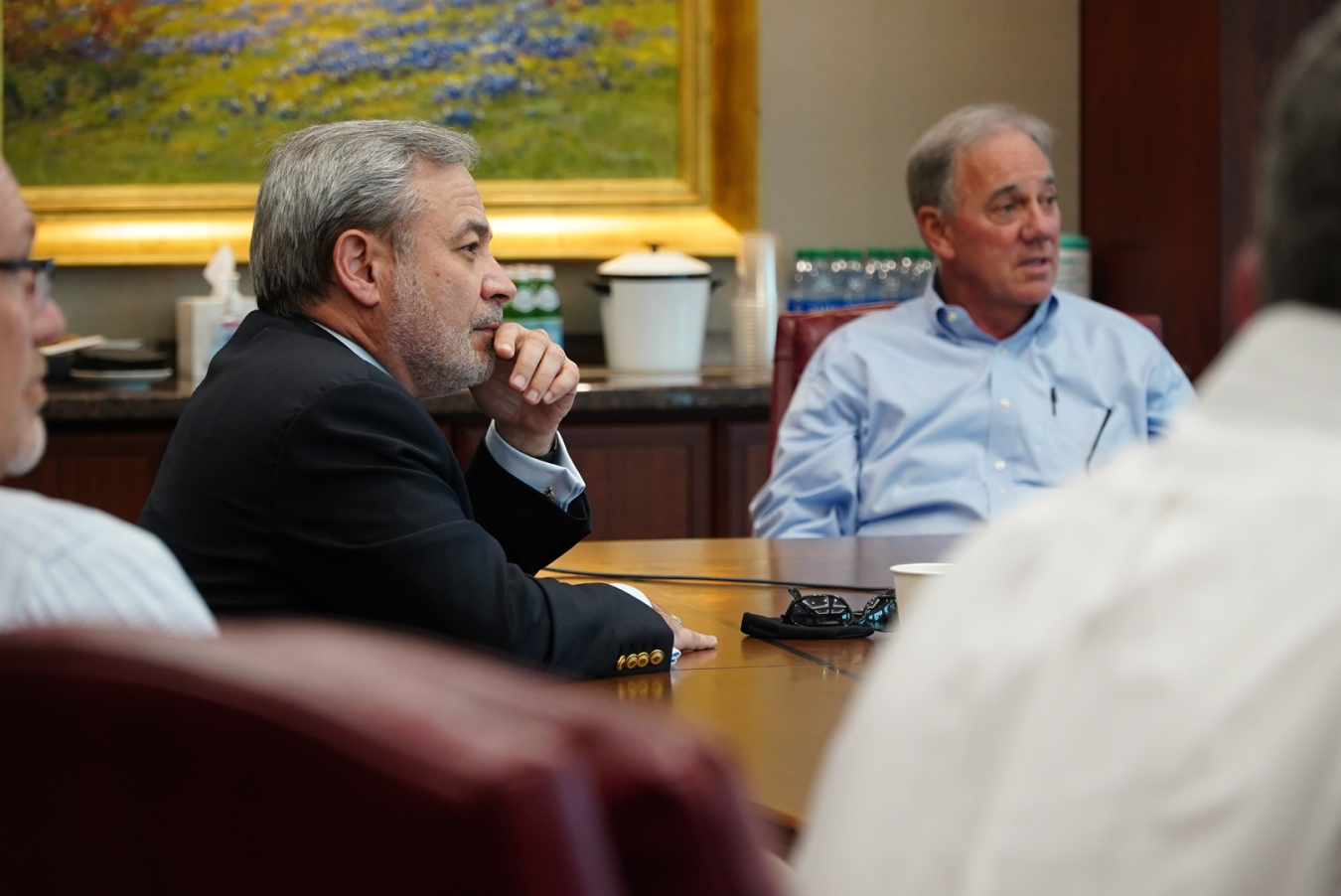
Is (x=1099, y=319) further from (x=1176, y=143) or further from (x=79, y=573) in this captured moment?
(x=79, y=573)

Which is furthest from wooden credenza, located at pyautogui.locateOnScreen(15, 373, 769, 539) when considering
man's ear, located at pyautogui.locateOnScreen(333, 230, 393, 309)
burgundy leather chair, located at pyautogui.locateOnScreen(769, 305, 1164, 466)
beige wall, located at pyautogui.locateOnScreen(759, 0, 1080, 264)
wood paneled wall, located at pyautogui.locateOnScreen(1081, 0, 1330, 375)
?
man's ear, located at pyautogui.locateOnScreen(333, 230, 393, 309)

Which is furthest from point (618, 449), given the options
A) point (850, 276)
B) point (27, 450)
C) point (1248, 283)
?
point (1248, 283)

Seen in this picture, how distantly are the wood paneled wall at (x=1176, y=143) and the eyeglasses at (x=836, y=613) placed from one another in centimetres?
231

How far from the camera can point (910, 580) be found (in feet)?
4.90

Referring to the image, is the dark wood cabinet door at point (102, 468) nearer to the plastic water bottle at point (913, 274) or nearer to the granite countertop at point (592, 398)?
the granite countertop at point (592, 398)

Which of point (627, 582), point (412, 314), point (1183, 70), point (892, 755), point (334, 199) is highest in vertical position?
point (1183, 70)

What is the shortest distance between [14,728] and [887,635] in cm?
121

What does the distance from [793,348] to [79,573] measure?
2.34m

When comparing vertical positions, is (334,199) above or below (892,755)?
above

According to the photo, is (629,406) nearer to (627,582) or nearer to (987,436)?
(987,436)

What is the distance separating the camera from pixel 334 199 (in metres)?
1.85

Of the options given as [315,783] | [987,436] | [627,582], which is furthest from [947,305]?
[315,783]

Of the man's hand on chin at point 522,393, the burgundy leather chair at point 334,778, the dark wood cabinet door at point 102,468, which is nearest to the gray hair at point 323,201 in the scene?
the man's hand on chin at point 522,393

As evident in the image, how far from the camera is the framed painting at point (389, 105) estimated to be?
157 inches
